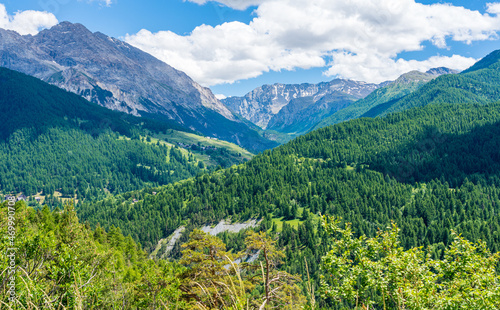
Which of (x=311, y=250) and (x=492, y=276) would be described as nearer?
(x=492, y=276)

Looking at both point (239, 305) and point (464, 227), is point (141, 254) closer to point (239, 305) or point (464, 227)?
point (239, 305)

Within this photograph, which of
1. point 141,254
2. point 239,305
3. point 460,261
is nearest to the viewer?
point 239,305

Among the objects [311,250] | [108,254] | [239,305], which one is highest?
[239,305]

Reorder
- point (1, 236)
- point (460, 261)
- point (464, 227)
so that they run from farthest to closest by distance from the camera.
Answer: point (464, 227), point (1, 236), point (460, 261)

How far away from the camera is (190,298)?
29.9 m

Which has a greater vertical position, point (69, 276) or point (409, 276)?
point (409, 276)

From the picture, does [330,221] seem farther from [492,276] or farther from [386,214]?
[386,214]

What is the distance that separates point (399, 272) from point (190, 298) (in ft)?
71.8

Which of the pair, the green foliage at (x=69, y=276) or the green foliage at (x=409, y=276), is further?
the green foliage at (x=409, y=276)

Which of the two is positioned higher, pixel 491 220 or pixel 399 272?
pixel 399 272

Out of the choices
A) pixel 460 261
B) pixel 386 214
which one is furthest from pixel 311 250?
pixel 460 261

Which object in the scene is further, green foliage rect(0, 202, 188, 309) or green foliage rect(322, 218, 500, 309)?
green foliage rect(322, 218, 500, 309)

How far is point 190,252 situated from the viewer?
3064 centimetres

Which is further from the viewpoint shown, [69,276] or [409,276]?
[69,276]
